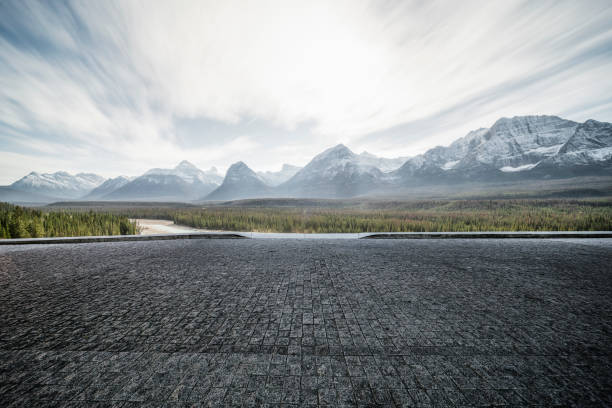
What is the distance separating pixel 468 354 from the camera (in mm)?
3051

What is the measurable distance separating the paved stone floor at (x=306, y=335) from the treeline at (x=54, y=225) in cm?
758

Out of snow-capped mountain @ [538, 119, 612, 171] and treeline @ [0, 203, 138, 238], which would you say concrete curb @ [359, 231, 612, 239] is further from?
snow-capped mountain @ [538, 119, 612, 171]

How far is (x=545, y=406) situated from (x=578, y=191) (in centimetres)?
9447

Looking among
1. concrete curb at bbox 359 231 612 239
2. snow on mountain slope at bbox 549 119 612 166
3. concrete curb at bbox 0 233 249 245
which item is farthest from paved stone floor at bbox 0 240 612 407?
snow on mountain slope at bbox 549 119 612 166

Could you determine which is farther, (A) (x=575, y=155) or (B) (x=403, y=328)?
(A) (x=575, y=155)

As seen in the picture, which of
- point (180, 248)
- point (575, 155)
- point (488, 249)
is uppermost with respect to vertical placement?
point (575, 155)

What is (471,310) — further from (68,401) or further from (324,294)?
(68,401)

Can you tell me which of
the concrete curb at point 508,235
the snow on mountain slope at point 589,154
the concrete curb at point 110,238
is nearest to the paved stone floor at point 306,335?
the concrete curb at point 110,238

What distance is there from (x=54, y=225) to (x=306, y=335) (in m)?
17.2

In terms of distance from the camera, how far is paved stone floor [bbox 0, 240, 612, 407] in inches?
98.0

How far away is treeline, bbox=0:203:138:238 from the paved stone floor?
7.58m

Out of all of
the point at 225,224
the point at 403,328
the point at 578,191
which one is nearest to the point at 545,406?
the point at 403,328

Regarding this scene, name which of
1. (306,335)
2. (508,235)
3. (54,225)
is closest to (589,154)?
(508,235)

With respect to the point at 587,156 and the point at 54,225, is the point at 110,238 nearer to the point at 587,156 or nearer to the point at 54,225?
the point at 54,225
